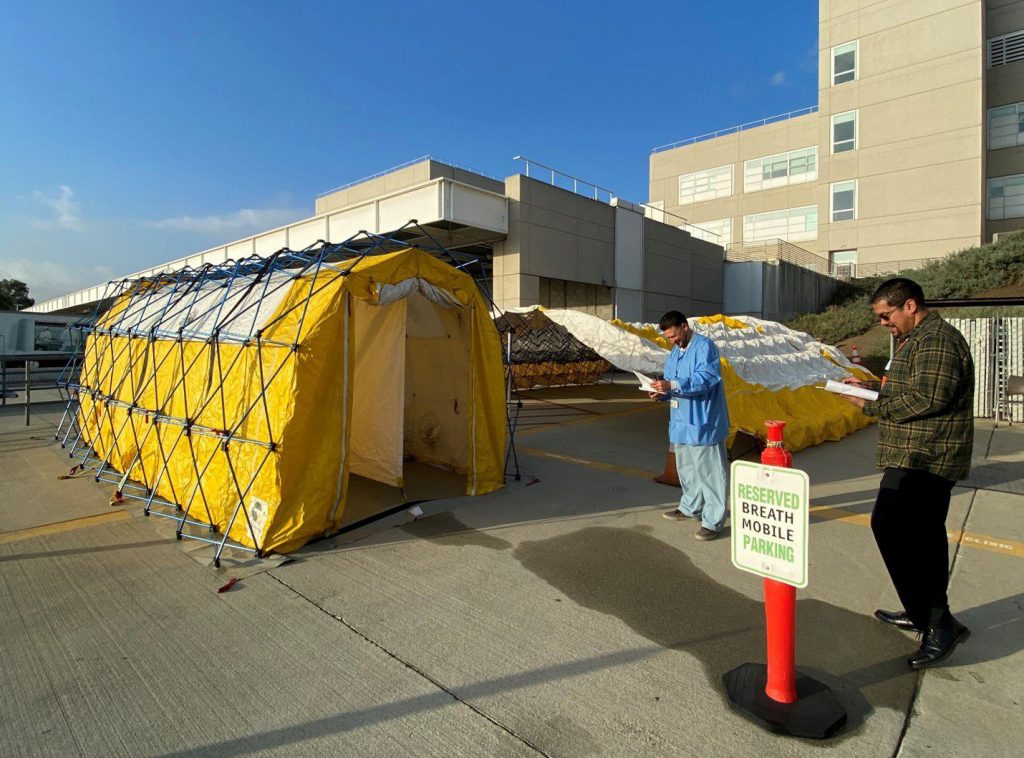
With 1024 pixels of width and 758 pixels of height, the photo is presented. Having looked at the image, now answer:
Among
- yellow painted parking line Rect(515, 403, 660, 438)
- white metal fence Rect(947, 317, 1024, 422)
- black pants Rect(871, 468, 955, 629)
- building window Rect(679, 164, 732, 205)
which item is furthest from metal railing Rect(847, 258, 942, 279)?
Result: black pants Rect(871, 468, 955, 629)

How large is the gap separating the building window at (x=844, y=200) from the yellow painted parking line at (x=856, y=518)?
1393 inches

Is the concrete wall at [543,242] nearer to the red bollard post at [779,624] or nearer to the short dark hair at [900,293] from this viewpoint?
the short dark hair at [900,293]

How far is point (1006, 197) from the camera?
31.0 meters

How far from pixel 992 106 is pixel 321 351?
43.2 m

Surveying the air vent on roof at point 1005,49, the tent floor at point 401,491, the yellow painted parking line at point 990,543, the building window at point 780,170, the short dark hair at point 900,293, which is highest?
the air vent on roof at point 1005,49

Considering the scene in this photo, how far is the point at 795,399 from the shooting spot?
970 cm

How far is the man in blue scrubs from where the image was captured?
4.96 meters

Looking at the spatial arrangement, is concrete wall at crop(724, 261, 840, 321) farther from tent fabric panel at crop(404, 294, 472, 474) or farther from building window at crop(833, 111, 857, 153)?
tent fabric panel at crop(404, 294, 472, 474)

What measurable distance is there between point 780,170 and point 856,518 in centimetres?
3928

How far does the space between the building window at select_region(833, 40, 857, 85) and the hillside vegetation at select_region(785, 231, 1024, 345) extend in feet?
45.8

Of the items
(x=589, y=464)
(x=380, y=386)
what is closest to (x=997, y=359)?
(x=589, y=464)

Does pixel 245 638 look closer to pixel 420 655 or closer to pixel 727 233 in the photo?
pixel 420 655

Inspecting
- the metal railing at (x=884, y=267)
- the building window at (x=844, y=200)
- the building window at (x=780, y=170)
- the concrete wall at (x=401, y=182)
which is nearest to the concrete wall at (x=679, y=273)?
the concrete wall at (x=401, y=182)

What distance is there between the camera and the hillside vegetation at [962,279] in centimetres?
2481
